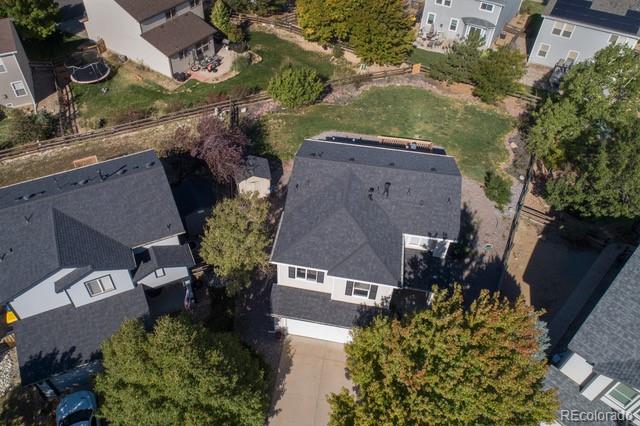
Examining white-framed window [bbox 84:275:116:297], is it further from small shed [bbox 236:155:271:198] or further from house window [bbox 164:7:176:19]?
house window [bbox 164:7:176:19]

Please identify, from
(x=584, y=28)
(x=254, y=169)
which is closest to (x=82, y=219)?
(x=254, y=169)

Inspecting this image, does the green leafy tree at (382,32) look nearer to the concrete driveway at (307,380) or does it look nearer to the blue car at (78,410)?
the concrete driveway at (307,380)

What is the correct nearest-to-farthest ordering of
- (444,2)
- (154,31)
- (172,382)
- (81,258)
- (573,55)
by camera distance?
(172,382), (81,258), (154,31), (573,55), (444,2)

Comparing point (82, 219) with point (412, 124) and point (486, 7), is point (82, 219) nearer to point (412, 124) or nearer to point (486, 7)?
point (412, 124)

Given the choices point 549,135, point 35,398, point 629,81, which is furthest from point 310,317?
point 629,81

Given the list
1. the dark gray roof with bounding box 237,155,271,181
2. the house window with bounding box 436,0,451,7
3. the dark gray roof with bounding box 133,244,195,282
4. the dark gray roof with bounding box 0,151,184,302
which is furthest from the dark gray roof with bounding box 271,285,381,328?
the house window with bounding box 436,0,451,7

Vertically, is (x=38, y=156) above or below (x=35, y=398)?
above

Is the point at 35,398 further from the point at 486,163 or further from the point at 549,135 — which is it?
the point at 549,135
